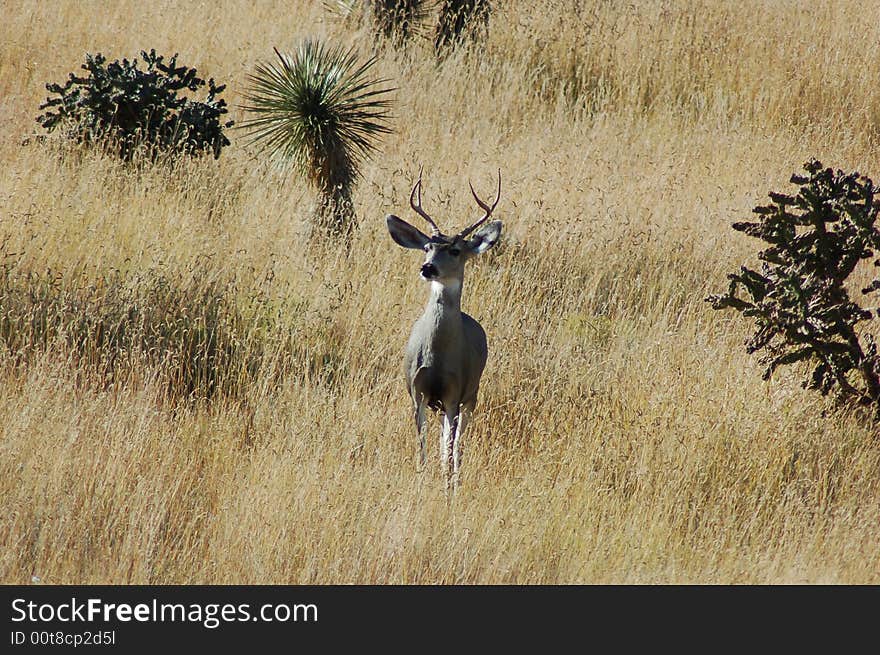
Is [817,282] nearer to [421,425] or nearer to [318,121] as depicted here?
[421,425]

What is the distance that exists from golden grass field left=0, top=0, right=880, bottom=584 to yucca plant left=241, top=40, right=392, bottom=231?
0.36 metres

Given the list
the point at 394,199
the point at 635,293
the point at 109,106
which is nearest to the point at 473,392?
the point at 635,293

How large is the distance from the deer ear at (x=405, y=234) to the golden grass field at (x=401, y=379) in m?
1.00

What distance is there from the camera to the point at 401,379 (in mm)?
6684

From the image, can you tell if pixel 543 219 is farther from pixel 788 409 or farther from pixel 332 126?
pixel 788 409

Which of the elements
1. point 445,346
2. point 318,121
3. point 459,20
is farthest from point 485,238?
point 459,20

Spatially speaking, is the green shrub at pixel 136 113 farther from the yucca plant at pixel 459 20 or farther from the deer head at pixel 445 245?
the yucca plant at pixel 459 20

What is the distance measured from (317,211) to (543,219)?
2.05 m

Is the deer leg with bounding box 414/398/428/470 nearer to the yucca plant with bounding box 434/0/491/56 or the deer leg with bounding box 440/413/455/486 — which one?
the deer leg with bounding box 440/413/455/486

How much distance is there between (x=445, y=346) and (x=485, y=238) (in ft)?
2.07

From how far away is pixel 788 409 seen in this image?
650 centimetres

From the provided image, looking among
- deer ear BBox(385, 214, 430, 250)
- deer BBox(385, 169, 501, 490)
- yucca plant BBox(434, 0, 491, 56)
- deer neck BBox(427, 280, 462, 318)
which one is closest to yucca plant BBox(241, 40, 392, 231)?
deer ear BBox(385, 214, 430, 250)

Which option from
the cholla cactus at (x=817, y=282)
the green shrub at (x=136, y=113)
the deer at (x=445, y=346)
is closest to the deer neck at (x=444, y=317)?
the deer at (x=445, y=346)

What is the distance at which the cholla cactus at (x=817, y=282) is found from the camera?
20.8 feet
